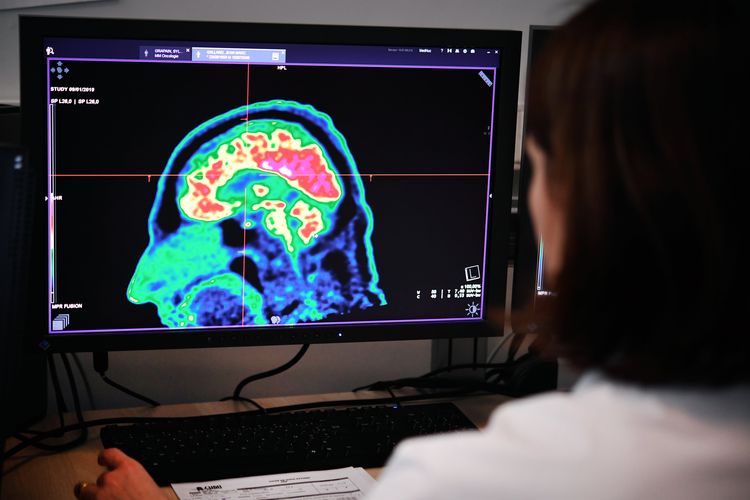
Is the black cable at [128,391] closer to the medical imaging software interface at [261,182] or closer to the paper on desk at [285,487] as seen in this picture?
the medical imaging software interface at [261,182]

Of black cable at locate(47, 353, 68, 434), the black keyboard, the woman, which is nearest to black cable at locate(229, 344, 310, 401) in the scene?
the black keyboard

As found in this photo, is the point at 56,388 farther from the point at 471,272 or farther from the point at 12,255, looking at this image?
the point at 471,272

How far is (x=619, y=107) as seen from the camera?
569 mm

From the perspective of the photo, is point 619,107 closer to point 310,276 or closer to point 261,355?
point 310,276

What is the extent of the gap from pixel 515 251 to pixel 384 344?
1.09 ft

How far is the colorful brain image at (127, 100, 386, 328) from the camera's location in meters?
1.11

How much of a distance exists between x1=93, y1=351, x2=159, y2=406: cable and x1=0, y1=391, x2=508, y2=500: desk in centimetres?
2

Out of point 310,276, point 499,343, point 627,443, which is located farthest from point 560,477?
point 499,343

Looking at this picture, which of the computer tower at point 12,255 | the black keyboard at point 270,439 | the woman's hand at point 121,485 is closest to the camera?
the computer tower at point 12,255

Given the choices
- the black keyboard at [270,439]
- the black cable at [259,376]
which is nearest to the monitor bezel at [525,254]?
the black keyboard at [270,439]

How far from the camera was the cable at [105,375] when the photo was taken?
1.22m

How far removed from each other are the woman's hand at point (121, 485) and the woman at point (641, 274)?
1.34 feet

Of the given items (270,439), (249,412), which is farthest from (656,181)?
(249,412)

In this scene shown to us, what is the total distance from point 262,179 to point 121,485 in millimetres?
408
